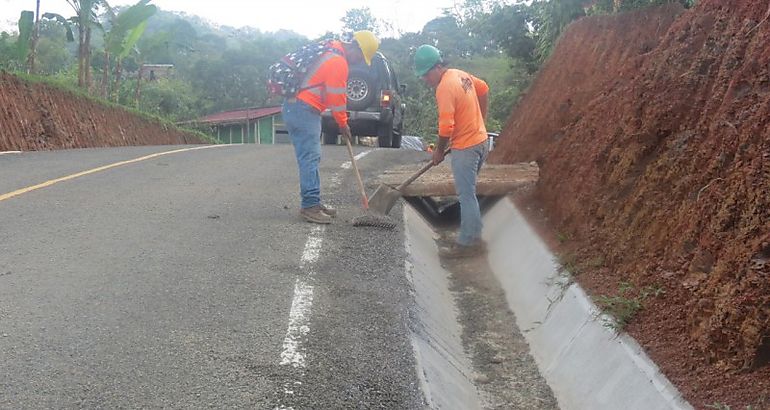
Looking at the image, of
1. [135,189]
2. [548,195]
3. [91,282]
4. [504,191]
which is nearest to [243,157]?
[135,189]

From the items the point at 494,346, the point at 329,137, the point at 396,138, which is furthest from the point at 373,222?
the point at 396,138

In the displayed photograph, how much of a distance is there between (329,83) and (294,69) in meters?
0.38

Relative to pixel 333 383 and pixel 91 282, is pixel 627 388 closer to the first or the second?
pixel 333 383

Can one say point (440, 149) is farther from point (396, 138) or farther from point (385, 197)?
point (396, 138)

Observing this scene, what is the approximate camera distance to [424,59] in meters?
7.59

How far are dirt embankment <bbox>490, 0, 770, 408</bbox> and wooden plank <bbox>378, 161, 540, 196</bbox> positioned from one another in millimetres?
379

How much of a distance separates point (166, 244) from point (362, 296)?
1.89 m

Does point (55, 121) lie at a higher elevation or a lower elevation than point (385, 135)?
higher

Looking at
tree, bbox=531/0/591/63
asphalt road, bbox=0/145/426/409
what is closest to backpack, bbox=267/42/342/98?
asphalt road, bbox=0/145/426/409

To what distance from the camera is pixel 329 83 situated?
7.36 m

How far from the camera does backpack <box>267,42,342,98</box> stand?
741 cm

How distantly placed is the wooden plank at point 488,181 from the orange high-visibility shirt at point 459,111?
116 centimetres

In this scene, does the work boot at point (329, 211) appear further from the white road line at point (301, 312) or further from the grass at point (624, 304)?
the grass at point (624, 304)

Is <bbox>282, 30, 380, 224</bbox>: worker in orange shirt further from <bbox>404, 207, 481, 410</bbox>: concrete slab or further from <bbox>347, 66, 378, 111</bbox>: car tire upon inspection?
<bbox>347, 66, 378, 111</bbox>: car tire
